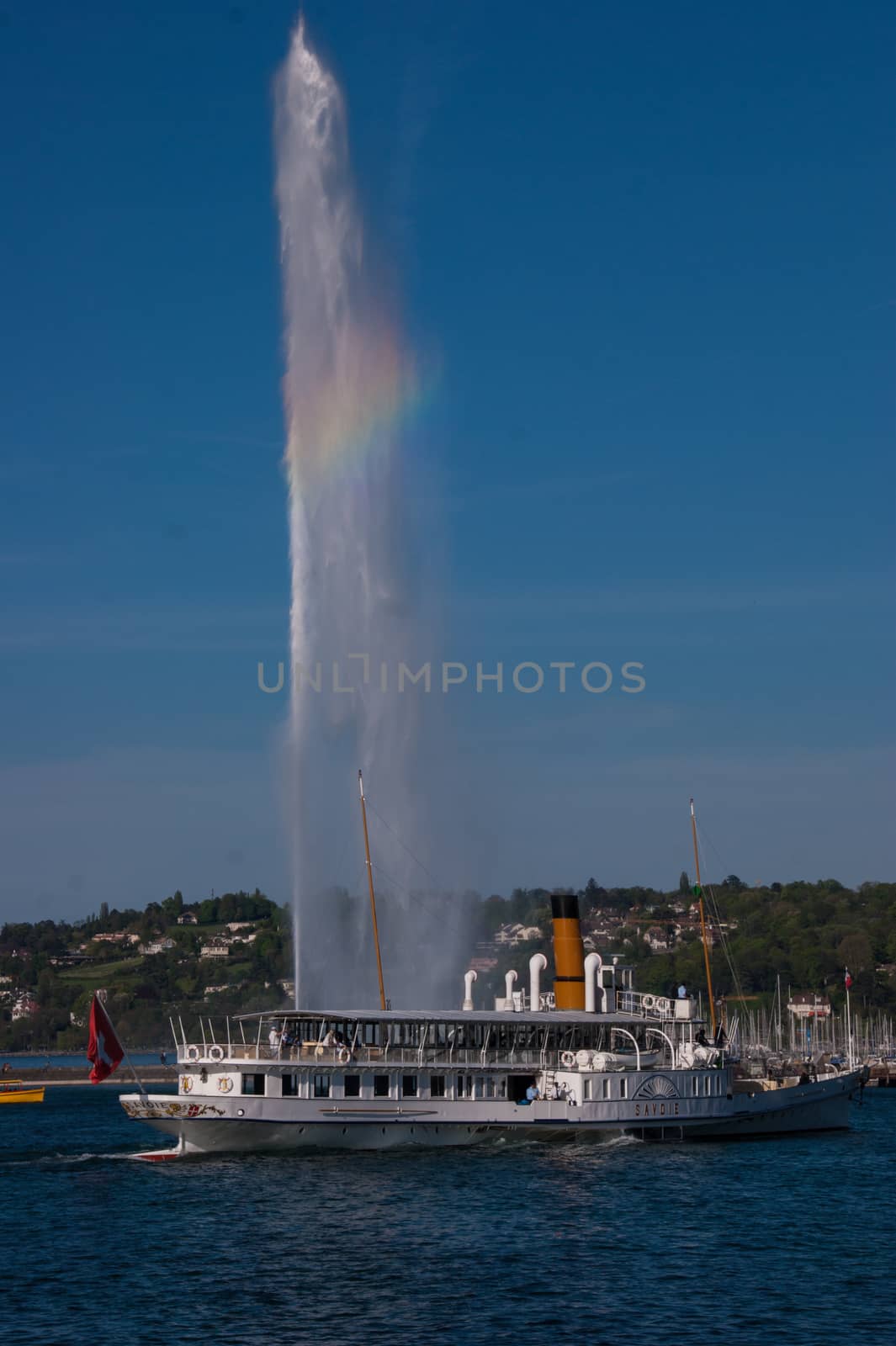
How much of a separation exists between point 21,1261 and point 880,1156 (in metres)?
42.0

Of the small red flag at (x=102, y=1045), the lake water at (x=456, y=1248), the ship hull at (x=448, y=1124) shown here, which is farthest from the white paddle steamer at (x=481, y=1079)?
the small red flag at (x=102, y=1045)

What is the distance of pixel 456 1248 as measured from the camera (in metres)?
46.5

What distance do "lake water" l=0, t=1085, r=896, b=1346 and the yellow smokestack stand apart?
32.8ft

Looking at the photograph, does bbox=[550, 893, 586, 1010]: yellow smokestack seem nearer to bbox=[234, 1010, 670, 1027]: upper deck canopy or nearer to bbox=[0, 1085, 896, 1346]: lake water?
bbox=[234, 1010, 670, 1027]: upper deck canopy

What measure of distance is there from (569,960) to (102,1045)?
25066mm

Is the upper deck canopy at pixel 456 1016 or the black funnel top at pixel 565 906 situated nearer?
the upper deck canopy at pixel 456 1016

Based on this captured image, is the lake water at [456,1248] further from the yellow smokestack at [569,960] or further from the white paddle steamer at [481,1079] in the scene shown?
the yellow smokestack at [569,960]

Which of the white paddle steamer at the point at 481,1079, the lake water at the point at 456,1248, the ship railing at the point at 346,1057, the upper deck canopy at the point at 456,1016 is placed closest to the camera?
the lake water at the point at 456,1248

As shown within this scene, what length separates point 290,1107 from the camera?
63938mm

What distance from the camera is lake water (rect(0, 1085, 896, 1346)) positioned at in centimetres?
3847

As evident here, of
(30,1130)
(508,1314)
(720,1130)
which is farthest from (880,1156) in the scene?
(30,1130)

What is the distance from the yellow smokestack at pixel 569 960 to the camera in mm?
78188

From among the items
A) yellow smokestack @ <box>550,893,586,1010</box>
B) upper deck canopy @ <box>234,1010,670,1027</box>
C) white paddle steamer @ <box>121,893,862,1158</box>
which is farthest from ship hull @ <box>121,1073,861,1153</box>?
yellow smokestack @ <box>550,893,586,1010</box>

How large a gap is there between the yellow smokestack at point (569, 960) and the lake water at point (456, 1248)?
32.8 feet
